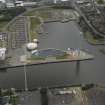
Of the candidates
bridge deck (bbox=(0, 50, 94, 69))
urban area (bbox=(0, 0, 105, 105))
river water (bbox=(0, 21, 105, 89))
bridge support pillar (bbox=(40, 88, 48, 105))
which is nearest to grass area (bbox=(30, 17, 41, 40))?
urban area (bbox=(0, 0, 105, 105))

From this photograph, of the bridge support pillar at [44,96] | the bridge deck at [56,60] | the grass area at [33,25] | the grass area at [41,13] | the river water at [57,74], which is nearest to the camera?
the bridge support pillar at [44,96]

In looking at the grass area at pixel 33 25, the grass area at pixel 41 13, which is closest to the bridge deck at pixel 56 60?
the grass area at pixel 33 25

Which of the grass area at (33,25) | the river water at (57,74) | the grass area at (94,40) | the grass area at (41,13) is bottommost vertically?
the river water at (57,74)

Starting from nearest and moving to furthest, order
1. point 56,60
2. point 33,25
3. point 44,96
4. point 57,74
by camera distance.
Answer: point 44,96 → point 56,60 → point 57,74 → point 33,25

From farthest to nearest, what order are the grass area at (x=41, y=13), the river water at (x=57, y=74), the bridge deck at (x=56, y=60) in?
1. the grass area at (x=41, y=13)
2. the river water at (x=57, y=74)
3. the bridge deck at (x=56, y=60)

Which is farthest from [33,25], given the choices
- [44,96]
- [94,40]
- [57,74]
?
[44,96]

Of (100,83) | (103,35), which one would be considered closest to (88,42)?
(103,35)

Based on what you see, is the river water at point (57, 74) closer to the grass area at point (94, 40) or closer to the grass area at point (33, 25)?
the grass area at point (94, 40)

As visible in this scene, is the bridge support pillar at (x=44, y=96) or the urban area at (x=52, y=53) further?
the urban area at (x=52, y=53)

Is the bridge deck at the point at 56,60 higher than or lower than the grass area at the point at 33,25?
lower

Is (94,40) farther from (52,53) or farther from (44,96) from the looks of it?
(44,96)

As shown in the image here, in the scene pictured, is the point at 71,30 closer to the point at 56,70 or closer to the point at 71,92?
the point at 56,70
